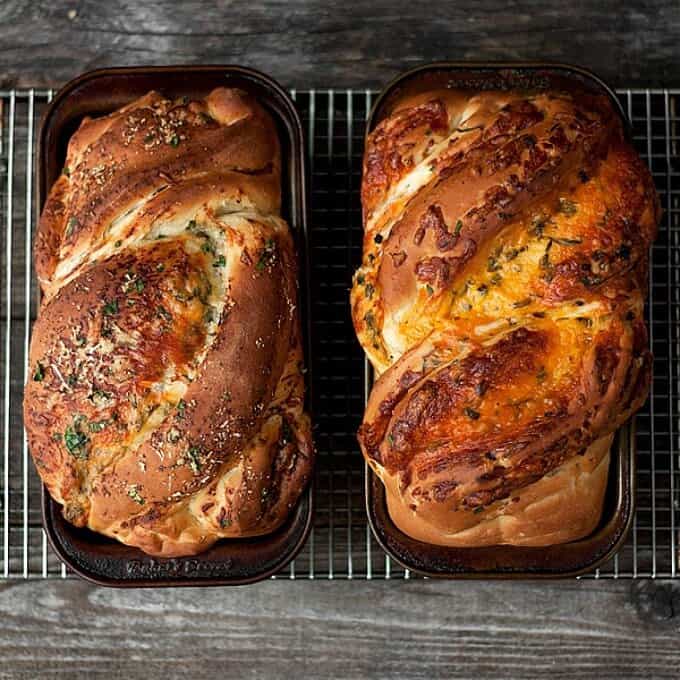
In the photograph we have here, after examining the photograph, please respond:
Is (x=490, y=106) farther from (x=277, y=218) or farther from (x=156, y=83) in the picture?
(x=156, y=83)

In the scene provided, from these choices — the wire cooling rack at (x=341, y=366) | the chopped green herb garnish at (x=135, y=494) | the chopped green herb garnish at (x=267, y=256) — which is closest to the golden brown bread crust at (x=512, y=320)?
the chopped green herb garnish at (x=267, y=256)

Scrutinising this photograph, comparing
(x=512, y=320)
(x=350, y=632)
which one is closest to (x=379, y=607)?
(x=350, y=632)

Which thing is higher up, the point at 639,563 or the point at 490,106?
the point at 490,106

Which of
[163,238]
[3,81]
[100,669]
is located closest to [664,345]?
[163,238]

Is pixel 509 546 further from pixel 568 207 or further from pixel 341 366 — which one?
pixel 568 207

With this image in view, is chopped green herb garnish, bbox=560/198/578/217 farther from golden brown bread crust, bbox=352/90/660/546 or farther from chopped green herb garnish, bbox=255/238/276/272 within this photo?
chopped green herb garnish, bbox=255/238/276/272

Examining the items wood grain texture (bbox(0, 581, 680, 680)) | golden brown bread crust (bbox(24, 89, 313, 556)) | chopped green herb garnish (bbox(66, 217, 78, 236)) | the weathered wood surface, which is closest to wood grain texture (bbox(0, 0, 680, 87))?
the weathered wood surface

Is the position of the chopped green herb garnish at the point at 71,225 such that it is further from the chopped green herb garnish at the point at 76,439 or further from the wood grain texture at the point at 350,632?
the wood grain texture at the point at 350,632
